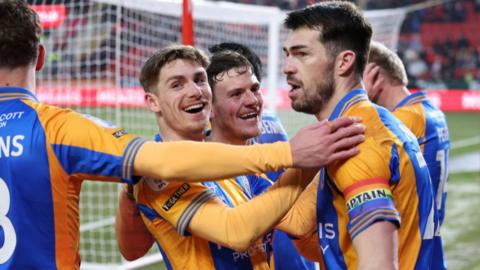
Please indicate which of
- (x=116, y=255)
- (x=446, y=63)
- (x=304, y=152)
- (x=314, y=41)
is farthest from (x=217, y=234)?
(x=446, y=63)

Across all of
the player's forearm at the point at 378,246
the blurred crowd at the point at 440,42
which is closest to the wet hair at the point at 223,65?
the player's forearm at the point at 378,246

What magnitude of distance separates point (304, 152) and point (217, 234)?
49 centimetres

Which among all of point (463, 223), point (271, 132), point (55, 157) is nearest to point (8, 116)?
point (55, 157)

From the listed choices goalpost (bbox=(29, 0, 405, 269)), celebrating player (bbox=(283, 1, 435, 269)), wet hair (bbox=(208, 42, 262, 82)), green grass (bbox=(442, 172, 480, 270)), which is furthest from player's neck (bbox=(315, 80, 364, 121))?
green grass (bbox=(442, 172, 480, 270))

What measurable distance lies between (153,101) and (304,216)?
35.2 inches

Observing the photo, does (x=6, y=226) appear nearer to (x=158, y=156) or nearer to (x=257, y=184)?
(x=158, y=156)

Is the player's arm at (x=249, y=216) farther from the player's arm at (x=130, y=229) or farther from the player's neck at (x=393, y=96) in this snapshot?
the player's neck at (x=393, y=96)

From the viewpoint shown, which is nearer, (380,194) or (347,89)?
(380,194)

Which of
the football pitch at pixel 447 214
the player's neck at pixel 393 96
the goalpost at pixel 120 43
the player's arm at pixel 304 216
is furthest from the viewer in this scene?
the goalpost at pixel 120 43

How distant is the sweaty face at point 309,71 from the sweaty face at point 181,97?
0.57 m

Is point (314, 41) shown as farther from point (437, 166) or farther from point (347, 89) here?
point (437, 166)

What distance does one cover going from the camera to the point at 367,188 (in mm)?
2654

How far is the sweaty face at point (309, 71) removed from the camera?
2977mm

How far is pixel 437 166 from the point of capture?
16.2 ft
